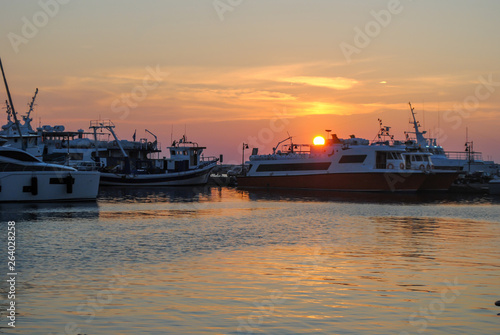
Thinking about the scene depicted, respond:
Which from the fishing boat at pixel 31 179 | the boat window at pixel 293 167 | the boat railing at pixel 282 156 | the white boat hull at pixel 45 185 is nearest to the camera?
the fishing boat at pixel 31 179

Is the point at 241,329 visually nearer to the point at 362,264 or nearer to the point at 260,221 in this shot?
the point at 362,264

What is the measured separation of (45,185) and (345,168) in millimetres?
43610

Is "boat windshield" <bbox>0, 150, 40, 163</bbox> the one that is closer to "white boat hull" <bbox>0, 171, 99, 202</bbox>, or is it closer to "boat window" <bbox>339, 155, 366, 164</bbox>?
"white boat hull" <bbox>0, 171, 99, 202</bbox>

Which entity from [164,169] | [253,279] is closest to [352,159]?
[164,169]

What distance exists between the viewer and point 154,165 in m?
111

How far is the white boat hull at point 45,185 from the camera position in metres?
51.3

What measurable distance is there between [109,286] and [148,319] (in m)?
3.95

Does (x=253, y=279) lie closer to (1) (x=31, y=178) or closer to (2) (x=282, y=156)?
(1) (x=31, y=178)

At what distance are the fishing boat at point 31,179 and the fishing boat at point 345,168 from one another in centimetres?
4031

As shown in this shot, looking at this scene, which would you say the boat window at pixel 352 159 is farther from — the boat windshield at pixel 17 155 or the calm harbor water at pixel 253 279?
the calm harbor water at pixel 253 279

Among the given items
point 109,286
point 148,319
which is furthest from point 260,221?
point 148,319

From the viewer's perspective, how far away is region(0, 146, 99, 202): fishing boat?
5078 centimetres

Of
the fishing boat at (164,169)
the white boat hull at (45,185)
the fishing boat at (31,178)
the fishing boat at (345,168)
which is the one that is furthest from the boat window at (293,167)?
the fishing boat at (31,178)

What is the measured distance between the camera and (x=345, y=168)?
83.8 m
